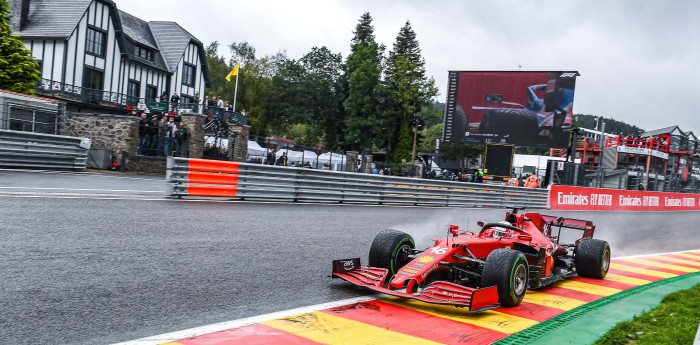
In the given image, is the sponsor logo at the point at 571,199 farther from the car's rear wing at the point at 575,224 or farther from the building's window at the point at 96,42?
the building's window at the point at 96,42

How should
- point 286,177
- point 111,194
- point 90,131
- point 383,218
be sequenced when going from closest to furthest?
point 111,194, point 383,218, point 286,177, point 90,131

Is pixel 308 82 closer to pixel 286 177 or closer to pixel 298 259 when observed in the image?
pixel 286 177

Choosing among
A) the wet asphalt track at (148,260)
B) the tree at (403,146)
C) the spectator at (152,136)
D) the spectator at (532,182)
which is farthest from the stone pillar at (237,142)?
the tree at (403,146)

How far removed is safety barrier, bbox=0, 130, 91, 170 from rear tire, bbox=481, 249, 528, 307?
14.3 m

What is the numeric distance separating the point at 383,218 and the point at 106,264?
886 cm

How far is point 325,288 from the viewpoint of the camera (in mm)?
6258

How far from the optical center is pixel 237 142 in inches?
985

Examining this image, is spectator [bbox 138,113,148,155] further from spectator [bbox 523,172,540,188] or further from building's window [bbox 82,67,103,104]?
spectator [bbox 523,172,540,188]

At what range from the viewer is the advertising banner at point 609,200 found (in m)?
26.2

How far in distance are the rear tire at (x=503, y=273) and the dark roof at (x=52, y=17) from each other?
110 ft

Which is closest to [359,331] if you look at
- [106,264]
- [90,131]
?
[106,264]

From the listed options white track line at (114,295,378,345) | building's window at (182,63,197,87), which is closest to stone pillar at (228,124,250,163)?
white track line at (114,295,378,345)

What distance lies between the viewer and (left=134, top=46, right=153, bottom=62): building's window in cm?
4188

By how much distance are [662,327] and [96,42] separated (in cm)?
3718
